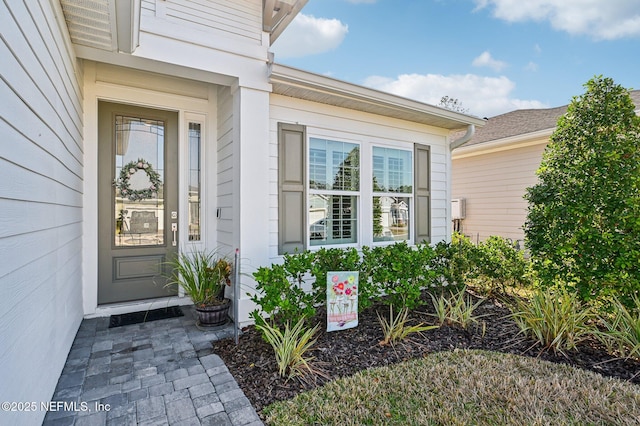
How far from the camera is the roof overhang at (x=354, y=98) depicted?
3.63 meters

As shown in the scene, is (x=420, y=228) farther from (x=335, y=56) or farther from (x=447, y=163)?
(x=335, y=56)

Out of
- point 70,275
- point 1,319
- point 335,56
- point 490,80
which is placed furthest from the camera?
point 490,80


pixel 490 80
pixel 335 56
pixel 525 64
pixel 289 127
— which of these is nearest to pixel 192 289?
pixel 289 127

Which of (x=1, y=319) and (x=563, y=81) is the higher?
(x=563, y=81)

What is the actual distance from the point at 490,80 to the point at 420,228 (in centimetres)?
2290

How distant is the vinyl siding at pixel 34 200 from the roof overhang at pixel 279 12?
201cm

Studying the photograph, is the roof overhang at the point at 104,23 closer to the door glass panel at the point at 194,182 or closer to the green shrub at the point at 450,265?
the door glass panel at the point at 194,182

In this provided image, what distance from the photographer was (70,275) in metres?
2.87

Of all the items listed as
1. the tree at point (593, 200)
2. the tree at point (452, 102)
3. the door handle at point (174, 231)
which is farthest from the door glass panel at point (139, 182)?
the tree at point (452, 102)

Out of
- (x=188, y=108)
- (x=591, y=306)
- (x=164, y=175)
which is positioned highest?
(x=188, y=108)

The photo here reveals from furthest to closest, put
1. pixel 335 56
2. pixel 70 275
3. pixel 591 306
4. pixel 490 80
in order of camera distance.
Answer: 1. pixel 490 80
2. pixel 335 56
3. pixel 591 306
4. pixel 70 275

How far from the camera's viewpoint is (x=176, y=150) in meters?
4.14

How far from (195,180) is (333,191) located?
1844mm

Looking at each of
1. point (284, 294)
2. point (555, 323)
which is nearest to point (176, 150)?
point (284, 294)
